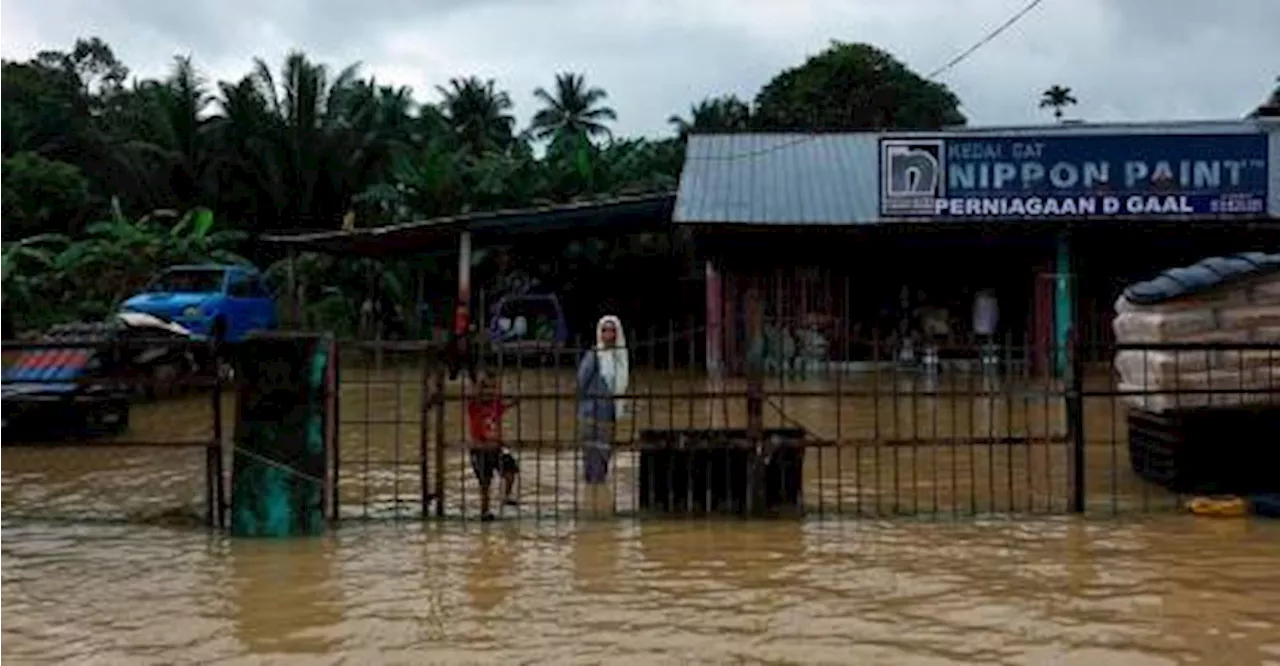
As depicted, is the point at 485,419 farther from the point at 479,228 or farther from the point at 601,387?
the point at 479,228

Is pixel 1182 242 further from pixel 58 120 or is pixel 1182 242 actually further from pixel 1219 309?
pixel 58 120

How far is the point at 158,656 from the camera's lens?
7027mm

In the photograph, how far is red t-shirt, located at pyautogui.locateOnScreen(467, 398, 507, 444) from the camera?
11.3 metres

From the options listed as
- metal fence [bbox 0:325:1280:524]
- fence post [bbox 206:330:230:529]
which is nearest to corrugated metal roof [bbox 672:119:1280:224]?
metal fence [bbox 0:325:1280:524]

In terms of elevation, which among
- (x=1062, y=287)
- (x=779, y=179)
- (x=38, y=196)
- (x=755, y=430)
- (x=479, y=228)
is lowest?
(x=755, y=430)

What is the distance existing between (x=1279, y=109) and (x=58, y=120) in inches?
1408

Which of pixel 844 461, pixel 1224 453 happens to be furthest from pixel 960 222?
pixel 1224 453

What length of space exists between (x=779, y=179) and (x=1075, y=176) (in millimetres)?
5131

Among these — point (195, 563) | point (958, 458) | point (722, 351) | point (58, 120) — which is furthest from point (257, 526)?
point (58, 120)

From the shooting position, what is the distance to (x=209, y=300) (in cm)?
2684

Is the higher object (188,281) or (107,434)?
(188,281)

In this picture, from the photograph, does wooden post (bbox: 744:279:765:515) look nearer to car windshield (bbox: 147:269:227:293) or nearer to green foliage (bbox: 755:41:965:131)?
car windshield (bbox: 147:269:227:293)

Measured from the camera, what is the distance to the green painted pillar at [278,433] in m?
10.2

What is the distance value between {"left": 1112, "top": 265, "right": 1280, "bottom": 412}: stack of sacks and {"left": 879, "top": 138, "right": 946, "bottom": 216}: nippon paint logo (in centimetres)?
1133
